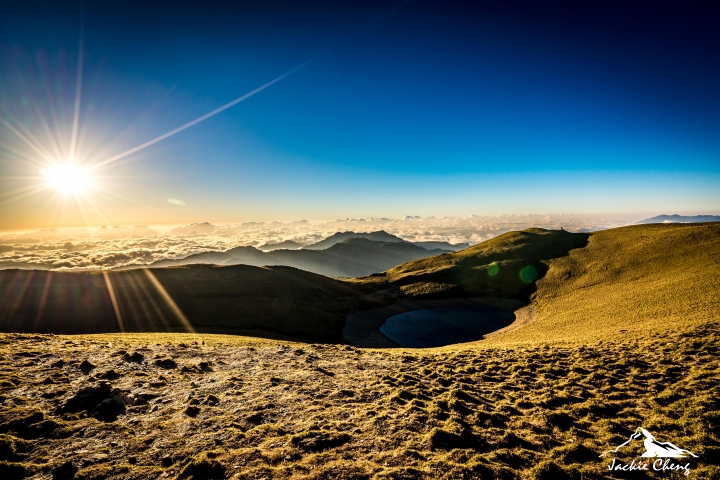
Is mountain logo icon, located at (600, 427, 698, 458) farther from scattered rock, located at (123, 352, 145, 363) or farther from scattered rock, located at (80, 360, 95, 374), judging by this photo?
scattered rock, located at (123, 352, 145, 363)

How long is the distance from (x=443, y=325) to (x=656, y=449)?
55.5 meters

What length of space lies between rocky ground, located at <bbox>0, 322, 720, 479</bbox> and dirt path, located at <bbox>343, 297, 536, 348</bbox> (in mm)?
31420

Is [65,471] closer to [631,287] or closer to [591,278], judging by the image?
[631,287]

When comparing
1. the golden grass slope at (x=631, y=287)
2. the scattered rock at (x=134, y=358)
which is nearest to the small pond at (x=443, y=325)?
the golden grass slope at (x=631, y=287)

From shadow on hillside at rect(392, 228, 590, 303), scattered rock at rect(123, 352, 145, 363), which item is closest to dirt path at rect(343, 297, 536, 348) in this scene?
shadow on hillside at rect(392, 228, 590, 303)

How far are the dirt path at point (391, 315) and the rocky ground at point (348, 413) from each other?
31.4m

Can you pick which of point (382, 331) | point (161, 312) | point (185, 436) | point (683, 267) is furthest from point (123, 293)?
point (683, 267)

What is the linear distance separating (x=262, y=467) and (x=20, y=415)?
1393 cm

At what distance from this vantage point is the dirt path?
57.7 m

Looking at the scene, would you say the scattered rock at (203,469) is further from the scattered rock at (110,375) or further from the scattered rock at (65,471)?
the scattered rock at (110,375)

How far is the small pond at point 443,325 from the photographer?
2231 inches

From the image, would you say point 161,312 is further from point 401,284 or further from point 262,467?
point 401,284

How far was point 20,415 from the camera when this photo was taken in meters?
14.0

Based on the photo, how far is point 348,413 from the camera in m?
16.2
